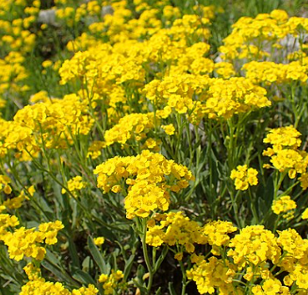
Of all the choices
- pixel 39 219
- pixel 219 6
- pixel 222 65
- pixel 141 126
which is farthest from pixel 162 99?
pixel 219 6

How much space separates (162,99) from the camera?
6.91 ft

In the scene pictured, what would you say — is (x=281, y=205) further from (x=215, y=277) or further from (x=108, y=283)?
(x=108, y=283)

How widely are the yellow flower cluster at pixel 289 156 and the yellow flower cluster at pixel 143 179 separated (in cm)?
48

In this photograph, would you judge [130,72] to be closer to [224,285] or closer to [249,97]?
[249,97]

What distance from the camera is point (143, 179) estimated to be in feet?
4.77

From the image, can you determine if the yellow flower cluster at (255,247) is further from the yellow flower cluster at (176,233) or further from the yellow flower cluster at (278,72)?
the yellow flower cluster at (278,72)

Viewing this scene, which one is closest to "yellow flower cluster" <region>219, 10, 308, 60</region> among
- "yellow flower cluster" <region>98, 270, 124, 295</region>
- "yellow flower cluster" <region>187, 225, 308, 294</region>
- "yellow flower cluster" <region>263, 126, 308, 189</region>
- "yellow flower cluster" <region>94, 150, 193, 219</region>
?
"yellow flower cluster" <region>263, 126, 308, 189</region>

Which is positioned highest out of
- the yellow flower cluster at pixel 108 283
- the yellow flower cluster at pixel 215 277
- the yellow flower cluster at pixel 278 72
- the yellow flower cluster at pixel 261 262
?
the yellow flower cluster at pixel 278 72

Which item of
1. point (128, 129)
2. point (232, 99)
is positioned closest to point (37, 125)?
point (128, 129)

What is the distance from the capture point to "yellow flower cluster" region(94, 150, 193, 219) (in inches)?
54.3

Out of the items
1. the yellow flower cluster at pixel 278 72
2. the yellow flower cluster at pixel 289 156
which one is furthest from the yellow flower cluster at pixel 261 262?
the yellow flower cluster at pixel 278 72

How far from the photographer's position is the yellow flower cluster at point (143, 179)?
1379 mm

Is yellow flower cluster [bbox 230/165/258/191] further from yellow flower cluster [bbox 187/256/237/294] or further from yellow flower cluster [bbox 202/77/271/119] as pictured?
yellow flower cluster [bbox 187/256/237/294]

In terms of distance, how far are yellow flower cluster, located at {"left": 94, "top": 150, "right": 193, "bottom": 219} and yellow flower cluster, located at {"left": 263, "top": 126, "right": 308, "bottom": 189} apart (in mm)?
481
